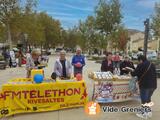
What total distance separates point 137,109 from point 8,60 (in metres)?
25.7

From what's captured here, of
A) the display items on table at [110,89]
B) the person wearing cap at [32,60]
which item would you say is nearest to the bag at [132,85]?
the display items on table at [110,89]

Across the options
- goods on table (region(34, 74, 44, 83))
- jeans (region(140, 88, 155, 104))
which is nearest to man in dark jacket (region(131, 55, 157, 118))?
jeans (region(140, 88, 155, 104))

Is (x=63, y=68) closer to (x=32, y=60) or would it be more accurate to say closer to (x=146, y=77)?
(x=32, y=60)

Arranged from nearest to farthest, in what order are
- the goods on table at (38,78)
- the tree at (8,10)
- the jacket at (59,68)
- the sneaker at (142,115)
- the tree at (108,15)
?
the sneaker at (142,115), the goods on table at (38,78), the jacket at (59,68), the tree at (8,10), the tree at (108,15)

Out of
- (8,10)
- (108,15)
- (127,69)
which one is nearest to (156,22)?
(108,15)

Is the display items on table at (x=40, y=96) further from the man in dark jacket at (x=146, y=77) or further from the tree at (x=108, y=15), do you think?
the tree at (x=108, y=15)

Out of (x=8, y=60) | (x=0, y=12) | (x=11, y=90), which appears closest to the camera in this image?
(x=11, y=90)

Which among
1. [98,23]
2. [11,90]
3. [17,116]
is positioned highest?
[98,23]

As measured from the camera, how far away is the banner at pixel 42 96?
9781 millimetres

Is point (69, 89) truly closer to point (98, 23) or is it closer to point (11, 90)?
point (11, 90)

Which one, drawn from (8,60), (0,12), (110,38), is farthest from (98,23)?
(8,60)

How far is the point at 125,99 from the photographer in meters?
11.4

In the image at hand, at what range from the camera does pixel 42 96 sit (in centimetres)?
1012

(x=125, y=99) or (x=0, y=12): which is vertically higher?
(x=0, y=12)
